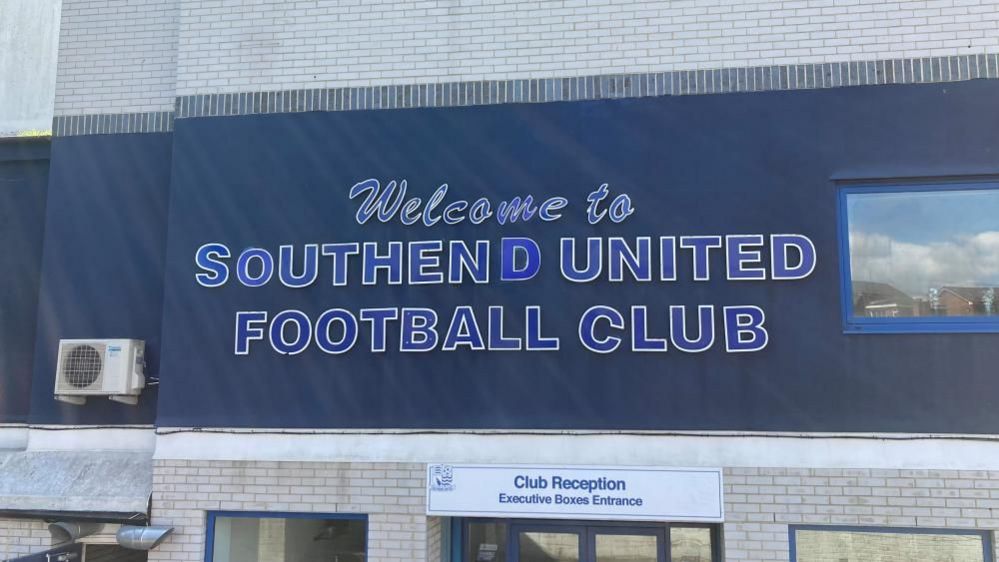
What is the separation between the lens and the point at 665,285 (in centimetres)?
662

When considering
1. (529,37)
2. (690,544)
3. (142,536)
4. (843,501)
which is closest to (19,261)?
(142,536)

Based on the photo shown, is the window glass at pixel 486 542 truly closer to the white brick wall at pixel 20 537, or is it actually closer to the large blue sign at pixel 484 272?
the large blue sign at pixel 484 272

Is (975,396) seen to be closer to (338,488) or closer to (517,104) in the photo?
(517,104)

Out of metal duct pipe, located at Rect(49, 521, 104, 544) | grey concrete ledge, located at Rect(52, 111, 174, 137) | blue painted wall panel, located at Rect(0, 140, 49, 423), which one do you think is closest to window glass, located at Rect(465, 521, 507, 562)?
metal duct pipe, located at Rect(49, 521, 104, 544)

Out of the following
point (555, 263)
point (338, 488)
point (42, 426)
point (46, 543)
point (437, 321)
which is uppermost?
point (555, 263)

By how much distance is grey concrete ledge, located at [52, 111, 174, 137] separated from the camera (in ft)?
25.5

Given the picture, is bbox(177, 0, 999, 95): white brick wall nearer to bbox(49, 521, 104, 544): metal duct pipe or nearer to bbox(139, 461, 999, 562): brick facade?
bbox(139, 461, 999, 562): brick facade

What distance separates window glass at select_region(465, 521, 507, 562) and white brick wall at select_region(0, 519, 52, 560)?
12.8 feet

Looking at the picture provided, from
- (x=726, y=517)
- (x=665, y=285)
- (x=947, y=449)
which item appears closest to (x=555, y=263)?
(x=665, y=285)

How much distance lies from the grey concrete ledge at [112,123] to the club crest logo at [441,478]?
173 inches

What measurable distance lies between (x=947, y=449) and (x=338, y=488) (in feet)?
16.5

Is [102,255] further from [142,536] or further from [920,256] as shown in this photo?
[920,256]

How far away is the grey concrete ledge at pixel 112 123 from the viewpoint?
7773 millimetres

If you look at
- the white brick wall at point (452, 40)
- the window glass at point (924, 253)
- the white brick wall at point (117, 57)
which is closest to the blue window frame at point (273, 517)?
the white brick wall at point (452, 40)
